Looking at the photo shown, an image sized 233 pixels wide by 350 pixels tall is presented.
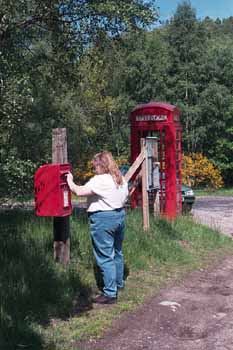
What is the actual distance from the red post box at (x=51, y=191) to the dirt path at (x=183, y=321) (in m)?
1.48

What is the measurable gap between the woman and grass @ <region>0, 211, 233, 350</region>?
33 cm

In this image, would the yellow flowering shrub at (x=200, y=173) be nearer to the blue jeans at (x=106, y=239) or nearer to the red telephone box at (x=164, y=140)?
the red telephone box at (x=164, y=140)

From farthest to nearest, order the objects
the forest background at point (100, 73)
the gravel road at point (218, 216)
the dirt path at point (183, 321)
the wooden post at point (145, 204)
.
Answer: the gravel road at point (218, 216), the wooden post at point (145, 204), the forest background at point (100, 73), the dirt path at point (183, 321)

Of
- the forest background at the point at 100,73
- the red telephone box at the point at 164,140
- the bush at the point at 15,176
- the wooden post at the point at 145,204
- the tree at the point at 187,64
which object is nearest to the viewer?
the bush at the point at 15,176

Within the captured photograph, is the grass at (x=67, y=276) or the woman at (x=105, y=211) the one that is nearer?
the grass at (x=67, y=276)

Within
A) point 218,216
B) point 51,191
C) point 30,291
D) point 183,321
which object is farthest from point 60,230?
point 218,216

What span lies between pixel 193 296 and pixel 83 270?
1386 millimetres

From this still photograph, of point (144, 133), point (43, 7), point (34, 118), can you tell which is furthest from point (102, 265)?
point (34, 118)

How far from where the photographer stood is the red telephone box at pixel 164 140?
1291 centimetres

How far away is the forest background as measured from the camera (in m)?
9.36

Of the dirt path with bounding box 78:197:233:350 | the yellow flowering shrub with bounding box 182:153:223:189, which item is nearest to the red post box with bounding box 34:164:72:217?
the dirt path with bounding box 78:197:233:350

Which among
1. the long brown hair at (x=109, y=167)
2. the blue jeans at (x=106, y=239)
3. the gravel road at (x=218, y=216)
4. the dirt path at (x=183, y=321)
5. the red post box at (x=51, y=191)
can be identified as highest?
the long brown hair at (x=109, y=167)

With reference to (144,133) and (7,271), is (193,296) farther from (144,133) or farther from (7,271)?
(144,133)

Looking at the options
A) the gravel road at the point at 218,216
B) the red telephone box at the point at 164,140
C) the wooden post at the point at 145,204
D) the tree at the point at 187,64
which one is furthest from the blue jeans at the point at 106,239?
the tree at the point at 187,64
